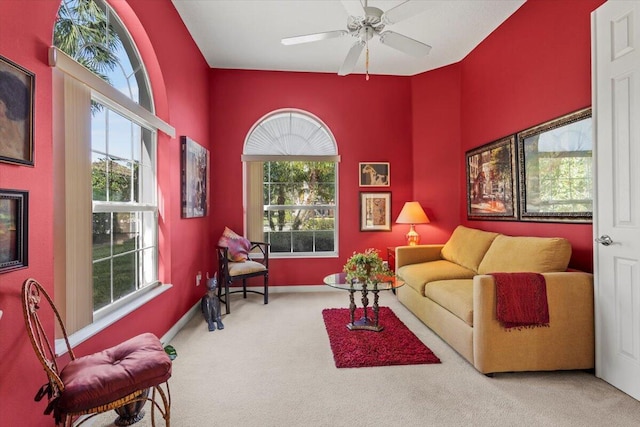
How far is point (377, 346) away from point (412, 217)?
211 centimetres

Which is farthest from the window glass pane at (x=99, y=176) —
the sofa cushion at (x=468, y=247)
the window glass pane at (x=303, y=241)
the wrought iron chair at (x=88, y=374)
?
the sofa cushion at (x=468, y=247)

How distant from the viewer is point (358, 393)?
83.2 inches

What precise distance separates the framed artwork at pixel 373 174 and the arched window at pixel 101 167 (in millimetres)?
2700

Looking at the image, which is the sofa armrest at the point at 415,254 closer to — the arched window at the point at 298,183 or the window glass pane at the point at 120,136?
the arched window at the point at 298,183

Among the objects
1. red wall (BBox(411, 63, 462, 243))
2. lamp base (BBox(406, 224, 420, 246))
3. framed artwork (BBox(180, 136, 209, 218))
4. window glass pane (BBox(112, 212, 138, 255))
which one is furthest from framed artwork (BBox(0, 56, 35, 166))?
red wall (BBox(411, 63, 462, 243))

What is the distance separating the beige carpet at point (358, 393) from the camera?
1.86m

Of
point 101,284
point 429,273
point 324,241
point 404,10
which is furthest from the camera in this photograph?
point 324,241

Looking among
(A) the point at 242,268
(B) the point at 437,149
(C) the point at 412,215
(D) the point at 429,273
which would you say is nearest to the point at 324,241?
(C) the point at 412,215

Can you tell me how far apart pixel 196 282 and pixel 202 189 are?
112 centimetres

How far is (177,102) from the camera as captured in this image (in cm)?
330

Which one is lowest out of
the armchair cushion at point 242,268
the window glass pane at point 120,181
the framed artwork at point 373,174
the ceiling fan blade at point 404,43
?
the armchair cushion at point 242,268

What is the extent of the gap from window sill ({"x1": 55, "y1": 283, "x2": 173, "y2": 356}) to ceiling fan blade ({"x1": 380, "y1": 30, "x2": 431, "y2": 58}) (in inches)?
112

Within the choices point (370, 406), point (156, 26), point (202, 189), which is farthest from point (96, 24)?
point (370, 406)

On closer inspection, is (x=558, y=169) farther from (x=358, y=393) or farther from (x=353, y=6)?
(x=358, y=393)
